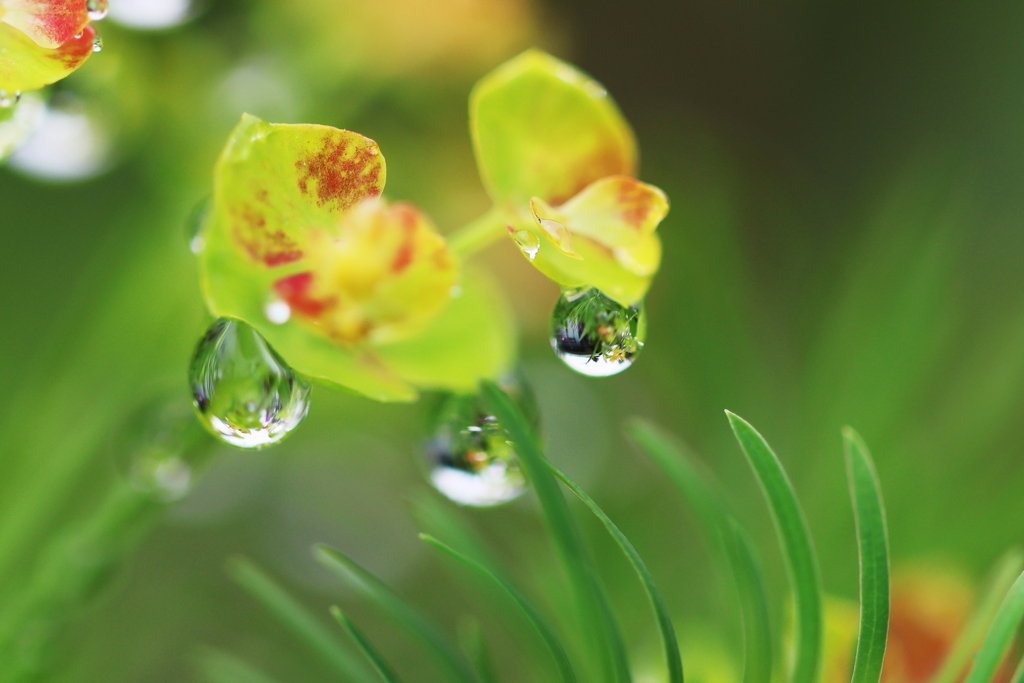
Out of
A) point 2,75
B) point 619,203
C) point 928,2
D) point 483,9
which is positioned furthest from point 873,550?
point 928,2

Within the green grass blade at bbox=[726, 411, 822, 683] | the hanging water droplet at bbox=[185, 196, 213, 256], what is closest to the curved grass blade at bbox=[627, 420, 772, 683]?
the green grass blade at bbox=[726, 411, 822, 683]

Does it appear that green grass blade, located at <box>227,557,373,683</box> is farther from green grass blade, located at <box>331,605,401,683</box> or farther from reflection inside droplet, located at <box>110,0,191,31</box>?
reflection inside droplet, located at <box>110,0,191,31</box>

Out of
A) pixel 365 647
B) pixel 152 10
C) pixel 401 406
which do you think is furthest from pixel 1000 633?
pixel 401 406

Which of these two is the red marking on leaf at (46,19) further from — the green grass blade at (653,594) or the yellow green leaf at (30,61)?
the green grass blade at (653,594)

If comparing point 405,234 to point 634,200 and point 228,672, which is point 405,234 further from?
point 228,672

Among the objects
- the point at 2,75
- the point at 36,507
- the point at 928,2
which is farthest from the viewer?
the point at 928,2

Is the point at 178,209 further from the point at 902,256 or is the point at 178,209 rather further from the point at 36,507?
the point at 902,256
